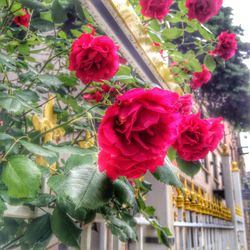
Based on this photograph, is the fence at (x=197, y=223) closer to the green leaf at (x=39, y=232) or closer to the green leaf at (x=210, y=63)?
the green leaf at (x=210, y=63)

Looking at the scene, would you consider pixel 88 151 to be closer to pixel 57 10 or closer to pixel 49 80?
pixel 49 80

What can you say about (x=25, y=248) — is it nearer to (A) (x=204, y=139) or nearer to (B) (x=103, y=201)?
(B) (x=103, y=201)

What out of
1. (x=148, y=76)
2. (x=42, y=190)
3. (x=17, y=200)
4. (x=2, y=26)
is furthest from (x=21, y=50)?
(x=17, y=200)

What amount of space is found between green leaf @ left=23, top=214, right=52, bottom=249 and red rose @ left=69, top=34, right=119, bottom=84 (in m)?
0.52

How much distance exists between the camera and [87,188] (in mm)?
632

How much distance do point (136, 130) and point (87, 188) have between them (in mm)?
166

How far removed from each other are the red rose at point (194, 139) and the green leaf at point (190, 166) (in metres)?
0.04

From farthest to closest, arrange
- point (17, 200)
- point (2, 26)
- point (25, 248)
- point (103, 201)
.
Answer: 1. point (2, 26)
2. point (25, 248)
3. point (17, 200)
4. point (103, 201)

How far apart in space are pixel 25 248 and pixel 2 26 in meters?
1.17

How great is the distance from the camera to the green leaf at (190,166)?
0.97m

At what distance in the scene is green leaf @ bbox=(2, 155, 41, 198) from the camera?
0.64 metres

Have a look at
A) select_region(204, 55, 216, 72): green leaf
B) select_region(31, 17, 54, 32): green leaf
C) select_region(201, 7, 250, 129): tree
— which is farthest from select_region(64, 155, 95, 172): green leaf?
select_region(201, 7, 250, 129): tree

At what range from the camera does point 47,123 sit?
3.42 feet

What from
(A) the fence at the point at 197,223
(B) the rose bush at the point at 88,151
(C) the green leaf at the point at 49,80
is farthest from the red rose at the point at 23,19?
(A) the fence at the point at 197,223
